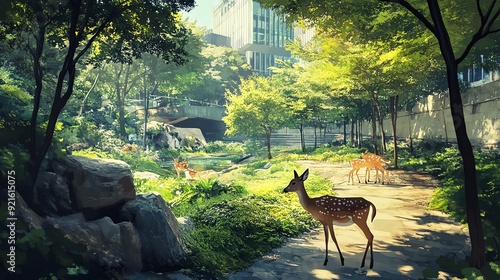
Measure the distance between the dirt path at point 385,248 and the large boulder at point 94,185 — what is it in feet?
7.61

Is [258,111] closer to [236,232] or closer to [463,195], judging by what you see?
[463,195]

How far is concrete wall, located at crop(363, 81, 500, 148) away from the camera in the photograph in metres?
17.0

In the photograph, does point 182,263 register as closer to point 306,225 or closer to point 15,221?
point 15,221

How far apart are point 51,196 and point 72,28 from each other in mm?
2948

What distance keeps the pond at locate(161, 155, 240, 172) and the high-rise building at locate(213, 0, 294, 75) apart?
89.1 ft

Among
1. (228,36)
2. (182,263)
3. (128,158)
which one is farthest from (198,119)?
(182,263)

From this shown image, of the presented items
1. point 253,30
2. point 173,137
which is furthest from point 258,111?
point 253,30

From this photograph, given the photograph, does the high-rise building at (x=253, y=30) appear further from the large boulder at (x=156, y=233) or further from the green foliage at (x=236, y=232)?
the large boulder at (x=156, y=233)

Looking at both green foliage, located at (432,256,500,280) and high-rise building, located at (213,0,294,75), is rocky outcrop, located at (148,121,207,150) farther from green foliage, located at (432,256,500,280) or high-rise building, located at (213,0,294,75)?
green foliage, located at (432,256,500,280)

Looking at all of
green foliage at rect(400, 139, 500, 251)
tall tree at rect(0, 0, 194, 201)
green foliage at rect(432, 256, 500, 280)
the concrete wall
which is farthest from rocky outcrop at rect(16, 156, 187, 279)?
the concrete wall

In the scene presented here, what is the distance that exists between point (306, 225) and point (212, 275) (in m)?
3.57

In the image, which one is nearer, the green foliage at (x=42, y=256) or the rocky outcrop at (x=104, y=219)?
the green foliage at (x=42, y=256)

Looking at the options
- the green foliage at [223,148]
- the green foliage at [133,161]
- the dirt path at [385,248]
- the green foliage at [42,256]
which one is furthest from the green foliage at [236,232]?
the green foliage at [223,148]

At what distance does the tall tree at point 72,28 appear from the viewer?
21.1 ft
